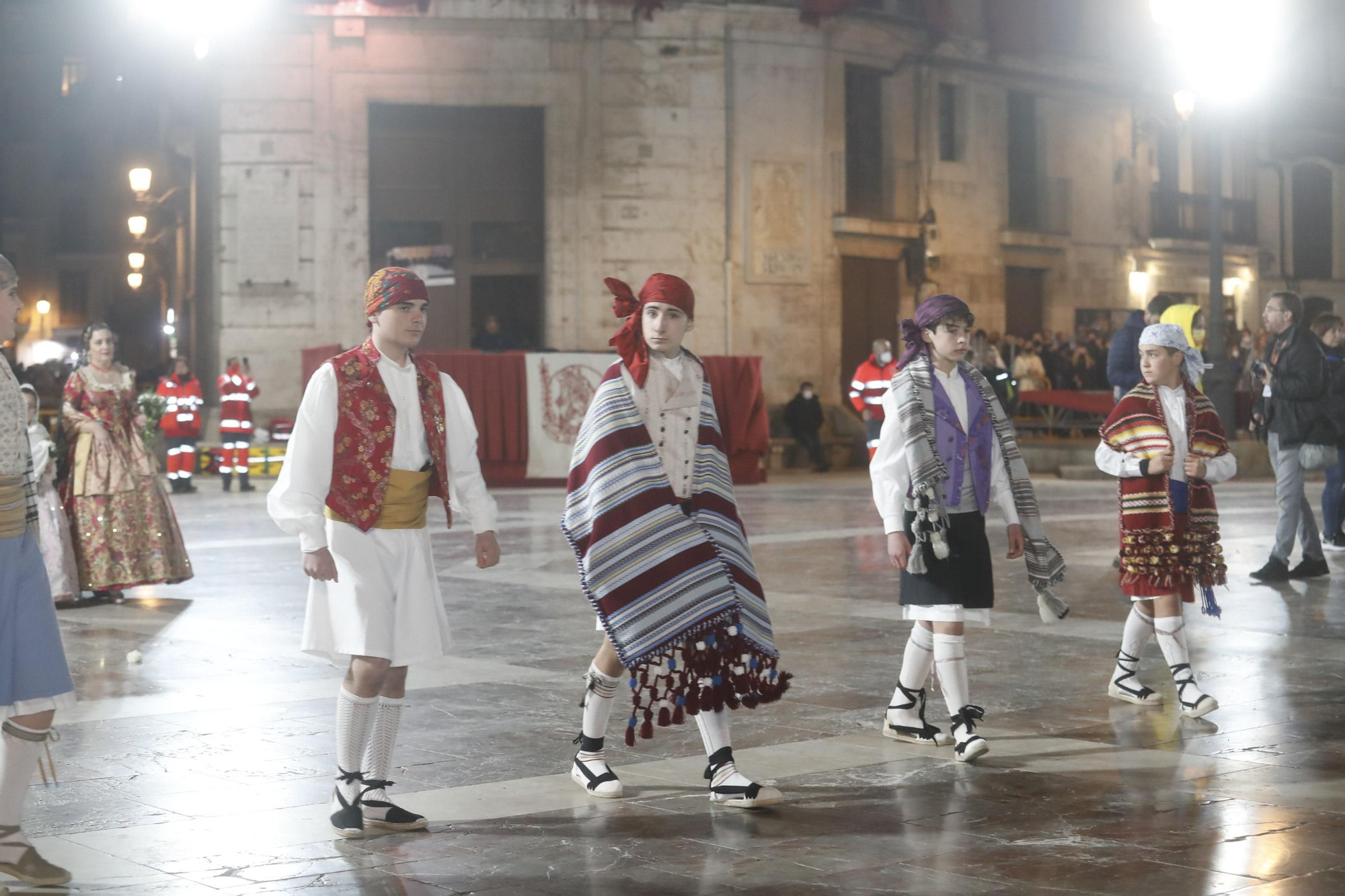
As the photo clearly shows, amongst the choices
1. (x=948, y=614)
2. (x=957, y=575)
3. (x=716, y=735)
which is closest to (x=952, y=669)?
(x=948, y=614)

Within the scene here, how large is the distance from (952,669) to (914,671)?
24 cm

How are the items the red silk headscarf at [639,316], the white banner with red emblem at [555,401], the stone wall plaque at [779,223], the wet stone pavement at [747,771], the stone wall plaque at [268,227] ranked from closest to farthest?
the wet stone pavement at [747,771] → the red silk headscarf at [639,316] → the white banner with red emblem at [555,401] → the stone wall plaque at [268,227] → the stone wall plaque at [779,223]

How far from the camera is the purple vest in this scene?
652cm

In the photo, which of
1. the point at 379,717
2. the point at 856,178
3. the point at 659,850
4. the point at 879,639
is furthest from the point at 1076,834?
the point at 856,178

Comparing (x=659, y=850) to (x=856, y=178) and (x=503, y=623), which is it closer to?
(x=503, y=623)

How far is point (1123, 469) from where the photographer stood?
757 cm

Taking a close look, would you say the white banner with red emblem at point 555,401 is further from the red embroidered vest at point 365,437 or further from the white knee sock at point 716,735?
the red embroidered vest at point 365,437

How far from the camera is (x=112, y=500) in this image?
11.4m

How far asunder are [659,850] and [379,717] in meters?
1.01

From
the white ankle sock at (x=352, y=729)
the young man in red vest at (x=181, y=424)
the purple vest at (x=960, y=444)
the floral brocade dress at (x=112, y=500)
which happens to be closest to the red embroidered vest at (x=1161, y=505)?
the purple vest at (x=960, y=444)

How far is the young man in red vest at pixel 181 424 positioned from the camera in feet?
71.5

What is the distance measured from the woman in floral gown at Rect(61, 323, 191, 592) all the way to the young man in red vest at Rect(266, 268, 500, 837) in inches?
251


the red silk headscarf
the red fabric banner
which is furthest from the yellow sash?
the red fabric banner

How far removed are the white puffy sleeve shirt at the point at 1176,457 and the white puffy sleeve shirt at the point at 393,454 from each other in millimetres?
3130
